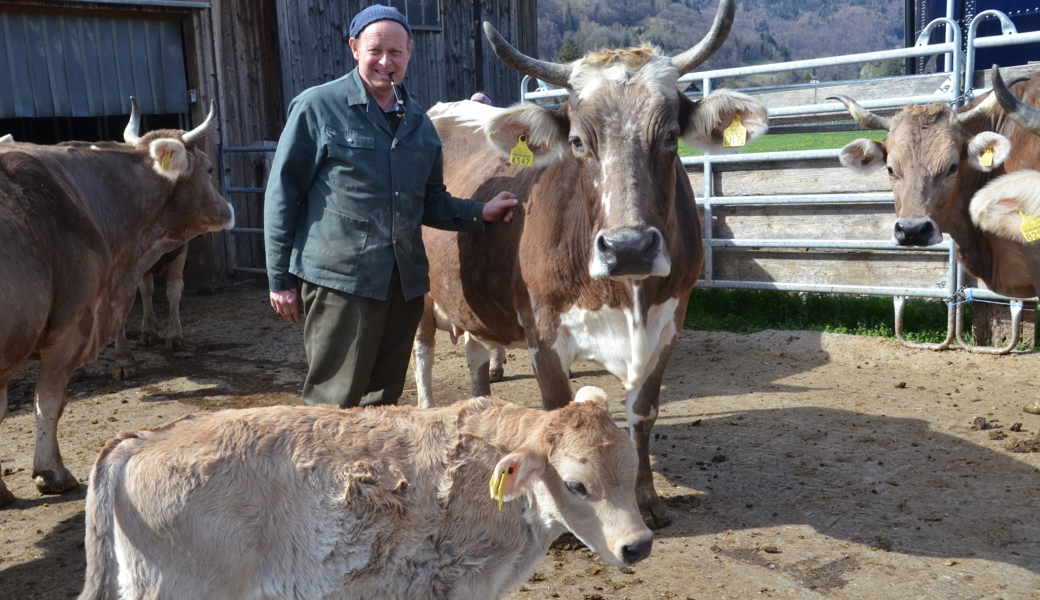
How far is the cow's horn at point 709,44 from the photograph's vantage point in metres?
4.12

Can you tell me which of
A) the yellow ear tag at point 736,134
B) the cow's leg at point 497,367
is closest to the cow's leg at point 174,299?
the cow's leg at point 497,367

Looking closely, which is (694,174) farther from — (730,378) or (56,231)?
(56,231)

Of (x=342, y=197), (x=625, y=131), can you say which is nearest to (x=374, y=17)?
(x=342, y=197)

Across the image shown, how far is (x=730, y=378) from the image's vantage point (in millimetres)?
7094

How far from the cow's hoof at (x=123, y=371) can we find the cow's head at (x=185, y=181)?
1574 millimetres

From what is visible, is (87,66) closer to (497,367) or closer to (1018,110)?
(497,367)

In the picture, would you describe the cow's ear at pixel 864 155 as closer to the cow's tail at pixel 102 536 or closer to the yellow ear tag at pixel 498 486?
the yellow ear tag at pixel 498 486

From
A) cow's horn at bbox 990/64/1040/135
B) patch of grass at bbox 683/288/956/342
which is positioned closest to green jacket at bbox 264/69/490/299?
cow's horn at bbox 990/64/1040/135

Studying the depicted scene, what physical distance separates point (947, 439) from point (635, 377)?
2390mm

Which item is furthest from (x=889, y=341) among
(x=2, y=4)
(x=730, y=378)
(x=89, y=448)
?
(x=2, y=4)

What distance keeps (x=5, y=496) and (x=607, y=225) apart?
11.9 ft

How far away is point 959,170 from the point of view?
617 cm

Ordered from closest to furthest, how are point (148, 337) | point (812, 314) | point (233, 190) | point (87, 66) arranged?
point (812, 314), point (148, 337), point (87, 66), point (233, 190)

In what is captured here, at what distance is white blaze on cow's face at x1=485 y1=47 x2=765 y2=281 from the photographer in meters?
3.89
